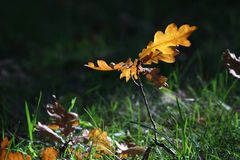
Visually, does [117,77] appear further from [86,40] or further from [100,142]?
[86,40]

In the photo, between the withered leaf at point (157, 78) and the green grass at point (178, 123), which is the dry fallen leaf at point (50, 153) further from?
the withered leaf at point (157, 78)

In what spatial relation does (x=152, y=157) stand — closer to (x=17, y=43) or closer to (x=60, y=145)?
(x=60, y=145)

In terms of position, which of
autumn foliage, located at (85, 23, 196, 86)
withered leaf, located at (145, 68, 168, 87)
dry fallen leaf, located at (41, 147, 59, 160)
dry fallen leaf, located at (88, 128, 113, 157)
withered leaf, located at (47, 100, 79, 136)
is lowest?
dry fallen leaf, located at (41, 147, 59, 160)

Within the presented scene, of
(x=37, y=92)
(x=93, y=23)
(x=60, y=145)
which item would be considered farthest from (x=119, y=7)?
(x=60, y=145)

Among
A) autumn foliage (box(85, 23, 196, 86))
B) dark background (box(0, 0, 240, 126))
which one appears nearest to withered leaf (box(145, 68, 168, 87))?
autumn foliage (box(85, 23, 196, 86))

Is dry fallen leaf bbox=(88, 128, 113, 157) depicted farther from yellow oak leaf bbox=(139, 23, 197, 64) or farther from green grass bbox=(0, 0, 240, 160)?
yellow oak leaf bbox=(139, 23, 197, 64)

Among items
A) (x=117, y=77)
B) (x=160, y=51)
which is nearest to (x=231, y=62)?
(x=160, y=51)

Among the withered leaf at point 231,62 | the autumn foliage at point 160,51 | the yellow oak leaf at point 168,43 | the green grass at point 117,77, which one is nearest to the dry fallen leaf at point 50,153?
the green grass at point 117,77
